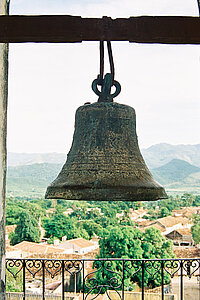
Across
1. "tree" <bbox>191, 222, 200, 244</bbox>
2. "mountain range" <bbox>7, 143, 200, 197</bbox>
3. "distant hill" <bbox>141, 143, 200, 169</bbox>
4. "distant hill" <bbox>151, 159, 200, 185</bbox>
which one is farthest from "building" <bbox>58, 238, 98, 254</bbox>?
"distant hill" <bbox>141, 143, 200, 169</bbox>

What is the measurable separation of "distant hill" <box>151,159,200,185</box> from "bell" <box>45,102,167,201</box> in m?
41.1

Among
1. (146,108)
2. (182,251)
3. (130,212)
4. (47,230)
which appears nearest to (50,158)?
(146,108)

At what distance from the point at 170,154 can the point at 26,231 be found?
1290 inches

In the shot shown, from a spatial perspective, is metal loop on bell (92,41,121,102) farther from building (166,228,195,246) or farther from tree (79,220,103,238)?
building (166,228,195,246)

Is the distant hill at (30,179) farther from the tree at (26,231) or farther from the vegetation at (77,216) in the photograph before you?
the tree at (26,231)

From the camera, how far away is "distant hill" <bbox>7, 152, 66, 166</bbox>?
49.2 m

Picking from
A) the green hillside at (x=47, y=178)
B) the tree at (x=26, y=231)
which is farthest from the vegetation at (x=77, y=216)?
the green hillside at (x=47, y=178)

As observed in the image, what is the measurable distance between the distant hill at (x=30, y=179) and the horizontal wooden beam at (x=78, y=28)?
37.8 metres

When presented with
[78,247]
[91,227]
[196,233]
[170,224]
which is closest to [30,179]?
[91,227]

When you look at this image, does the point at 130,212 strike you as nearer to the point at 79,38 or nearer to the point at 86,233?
the point at 86,233

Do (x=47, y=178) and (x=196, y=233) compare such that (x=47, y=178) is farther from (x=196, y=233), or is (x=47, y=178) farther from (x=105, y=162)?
(x=105, y=162)

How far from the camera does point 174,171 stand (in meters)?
47.0

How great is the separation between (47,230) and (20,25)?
28108 mm

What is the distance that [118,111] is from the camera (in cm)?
142
